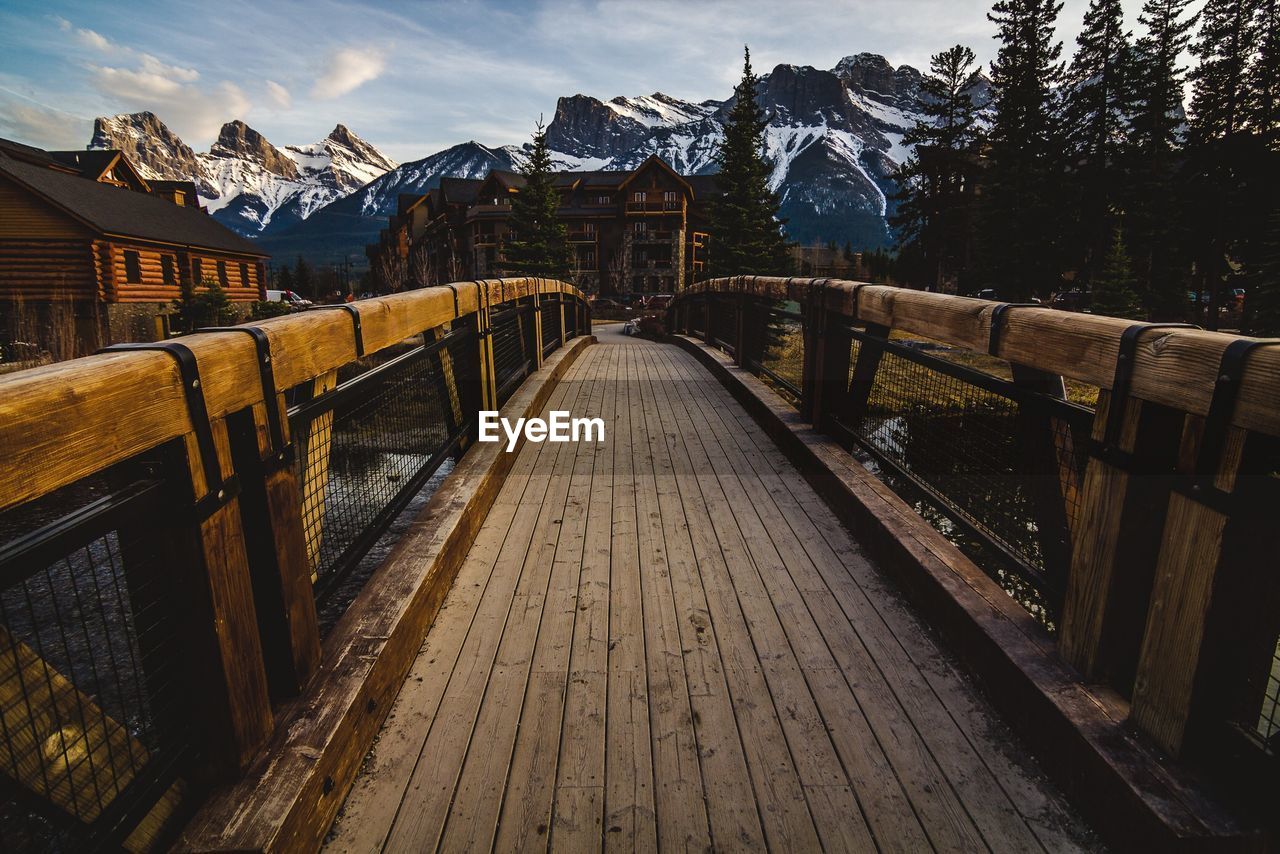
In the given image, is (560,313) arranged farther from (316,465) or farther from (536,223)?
(536,223)

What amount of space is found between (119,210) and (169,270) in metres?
2.94

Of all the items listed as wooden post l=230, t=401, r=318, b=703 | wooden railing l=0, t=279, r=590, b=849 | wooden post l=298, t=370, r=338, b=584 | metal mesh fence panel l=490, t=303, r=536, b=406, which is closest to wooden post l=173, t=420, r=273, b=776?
wooden railing l=0, t=279, r=590, b=849

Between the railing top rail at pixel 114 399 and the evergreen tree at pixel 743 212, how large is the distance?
24104 millimetres

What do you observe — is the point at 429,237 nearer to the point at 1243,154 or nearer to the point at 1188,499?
the point at 1243,154

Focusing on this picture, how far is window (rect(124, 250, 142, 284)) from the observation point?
89.4 ft

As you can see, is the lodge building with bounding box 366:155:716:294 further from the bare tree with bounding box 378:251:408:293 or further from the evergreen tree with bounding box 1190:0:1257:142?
the evergreen tree with bounding box 1190:0:1257:142

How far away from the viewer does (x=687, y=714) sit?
233 cm

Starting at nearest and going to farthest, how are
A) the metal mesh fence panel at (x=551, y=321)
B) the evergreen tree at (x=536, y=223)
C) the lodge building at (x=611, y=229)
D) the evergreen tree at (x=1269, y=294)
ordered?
the metal mesh fence panel at (x=551, y=321), the evergreen tree at (x=1269, y=294), the evergreen tree at (x=536, y=223), the lodge building at (x=611, y=229)

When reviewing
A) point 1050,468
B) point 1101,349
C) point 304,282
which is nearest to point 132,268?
point 1050,468

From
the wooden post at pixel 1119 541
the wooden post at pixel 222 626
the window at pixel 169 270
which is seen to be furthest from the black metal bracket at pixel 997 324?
the window at pixel 169 270

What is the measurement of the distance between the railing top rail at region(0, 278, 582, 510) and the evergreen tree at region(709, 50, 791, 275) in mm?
24104

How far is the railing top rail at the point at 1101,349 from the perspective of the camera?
4.77 ft

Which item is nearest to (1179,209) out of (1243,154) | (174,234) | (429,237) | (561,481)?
(1243,154)

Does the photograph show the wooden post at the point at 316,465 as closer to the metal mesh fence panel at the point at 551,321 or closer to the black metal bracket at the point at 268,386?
the black metal bracket at the point at 268,386
